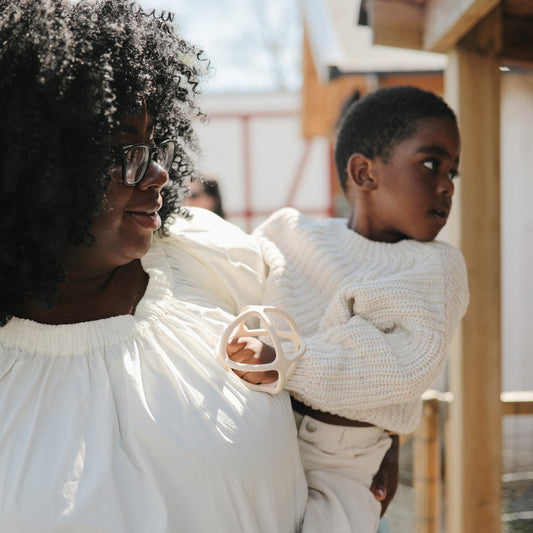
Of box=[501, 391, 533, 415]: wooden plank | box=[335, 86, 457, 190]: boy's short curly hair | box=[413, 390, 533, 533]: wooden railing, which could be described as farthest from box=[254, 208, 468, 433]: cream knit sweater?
box=[501, 391, 533, 415]: wooden plank

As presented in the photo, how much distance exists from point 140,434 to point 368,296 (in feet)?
2.32

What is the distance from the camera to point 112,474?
1541mm

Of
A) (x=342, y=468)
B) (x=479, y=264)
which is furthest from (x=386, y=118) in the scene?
(x=342, y=468)

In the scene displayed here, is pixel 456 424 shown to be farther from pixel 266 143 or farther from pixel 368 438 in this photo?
pixel 266 143

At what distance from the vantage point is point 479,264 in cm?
→ 292

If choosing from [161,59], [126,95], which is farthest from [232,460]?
[161,59]

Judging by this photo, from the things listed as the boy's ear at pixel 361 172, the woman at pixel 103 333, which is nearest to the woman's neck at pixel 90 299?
the woman at pixel 103 333

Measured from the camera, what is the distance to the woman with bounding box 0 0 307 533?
1.55 meters

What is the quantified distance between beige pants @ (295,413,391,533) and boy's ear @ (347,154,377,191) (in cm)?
75

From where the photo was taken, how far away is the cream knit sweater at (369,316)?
73.5 inches

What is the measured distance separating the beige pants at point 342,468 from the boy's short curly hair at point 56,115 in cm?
78

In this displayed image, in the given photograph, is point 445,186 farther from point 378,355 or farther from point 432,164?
point 378,355

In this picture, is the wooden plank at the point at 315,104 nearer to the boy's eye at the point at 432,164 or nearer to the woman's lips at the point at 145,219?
the boy's eye at the point at 432,164

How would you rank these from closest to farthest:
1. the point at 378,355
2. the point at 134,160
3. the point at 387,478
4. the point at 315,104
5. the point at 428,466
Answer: the point at 134,160 → the point at 378,355 → the point at 387,478 → the point at 428,466 → the point at 315,104
